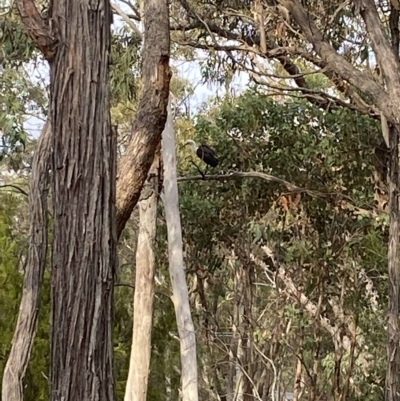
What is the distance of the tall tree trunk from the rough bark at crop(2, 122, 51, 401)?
48.7 inches

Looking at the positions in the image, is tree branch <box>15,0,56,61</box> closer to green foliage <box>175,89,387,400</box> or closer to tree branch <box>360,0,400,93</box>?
tree branch <box>360,0,400,93</box>

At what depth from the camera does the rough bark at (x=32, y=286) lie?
13.3 feet

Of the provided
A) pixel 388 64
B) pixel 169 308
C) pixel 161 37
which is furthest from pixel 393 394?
pixel 169 308

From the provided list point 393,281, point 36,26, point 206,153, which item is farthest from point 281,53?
point 36,26

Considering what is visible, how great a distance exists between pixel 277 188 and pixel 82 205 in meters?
4.85

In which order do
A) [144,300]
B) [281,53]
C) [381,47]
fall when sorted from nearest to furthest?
[381,47] → [281,53] → [144,300]

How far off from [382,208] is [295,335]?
2661 millimetres

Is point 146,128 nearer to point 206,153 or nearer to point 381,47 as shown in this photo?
point 381,47

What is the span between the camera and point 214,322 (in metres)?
9.61

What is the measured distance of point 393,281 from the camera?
517 centimetres

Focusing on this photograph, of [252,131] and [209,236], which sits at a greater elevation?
[252,131]

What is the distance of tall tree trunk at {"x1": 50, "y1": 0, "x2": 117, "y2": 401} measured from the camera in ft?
8.65

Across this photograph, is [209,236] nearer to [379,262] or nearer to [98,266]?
[379,262]

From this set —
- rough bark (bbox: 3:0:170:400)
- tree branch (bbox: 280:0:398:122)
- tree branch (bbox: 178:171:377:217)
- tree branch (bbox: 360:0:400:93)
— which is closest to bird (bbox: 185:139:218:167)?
tree branch (bbox: 178:171:377:217)
